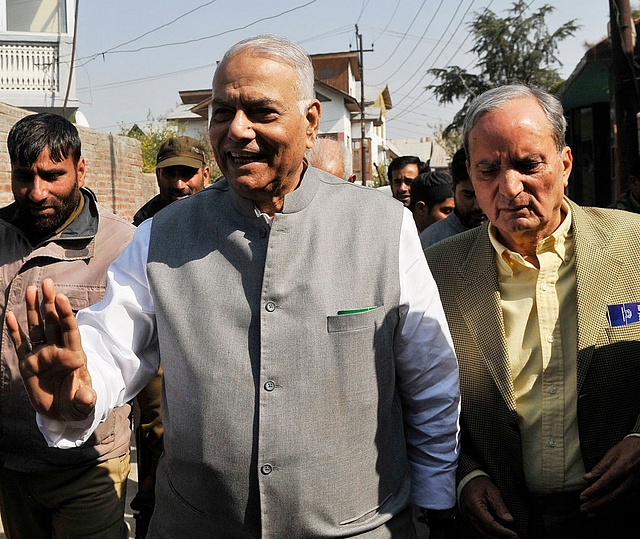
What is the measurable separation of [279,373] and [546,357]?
0.88 metres

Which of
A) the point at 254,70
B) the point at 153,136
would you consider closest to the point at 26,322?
the point at 254,70

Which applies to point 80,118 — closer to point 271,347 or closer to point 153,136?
point 153,136

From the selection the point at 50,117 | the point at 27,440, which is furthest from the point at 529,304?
the point at 50,117

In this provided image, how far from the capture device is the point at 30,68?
17.0m

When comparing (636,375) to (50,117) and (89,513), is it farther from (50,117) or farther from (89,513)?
(50,117)

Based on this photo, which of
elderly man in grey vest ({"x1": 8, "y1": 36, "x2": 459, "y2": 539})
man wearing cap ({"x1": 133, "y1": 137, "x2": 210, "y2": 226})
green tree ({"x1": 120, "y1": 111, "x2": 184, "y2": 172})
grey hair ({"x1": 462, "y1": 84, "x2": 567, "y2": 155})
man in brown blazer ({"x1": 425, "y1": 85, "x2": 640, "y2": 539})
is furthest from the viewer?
green tree ({"x1": 120, "y1": 111, "x2": 184, "y2": 172})

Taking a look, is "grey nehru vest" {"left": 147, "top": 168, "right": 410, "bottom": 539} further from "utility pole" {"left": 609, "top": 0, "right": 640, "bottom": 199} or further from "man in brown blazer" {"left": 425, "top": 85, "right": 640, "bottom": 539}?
"utility pole" {"left": 609, "top": 0, "right": 640, "bottom": 199}

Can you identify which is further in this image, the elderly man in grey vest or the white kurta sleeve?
the white kurta sleeve

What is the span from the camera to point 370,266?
2.19 meters

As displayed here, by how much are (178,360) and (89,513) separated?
1.53 meters

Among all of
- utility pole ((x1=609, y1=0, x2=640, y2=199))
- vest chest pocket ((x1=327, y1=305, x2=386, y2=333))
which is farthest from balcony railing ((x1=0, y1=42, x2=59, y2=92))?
vest chest pocket ((x1=327, y1=305, x2=386, y2=333))

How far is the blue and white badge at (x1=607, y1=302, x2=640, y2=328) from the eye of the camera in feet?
7.68

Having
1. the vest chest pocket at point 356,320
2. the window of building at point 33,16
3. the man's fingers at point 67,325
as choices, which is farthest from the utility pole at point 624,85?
the window of building at point 33,16

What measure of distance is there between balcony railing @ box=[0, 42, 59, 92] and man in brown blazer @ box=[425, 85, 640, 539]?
16.5 meters
